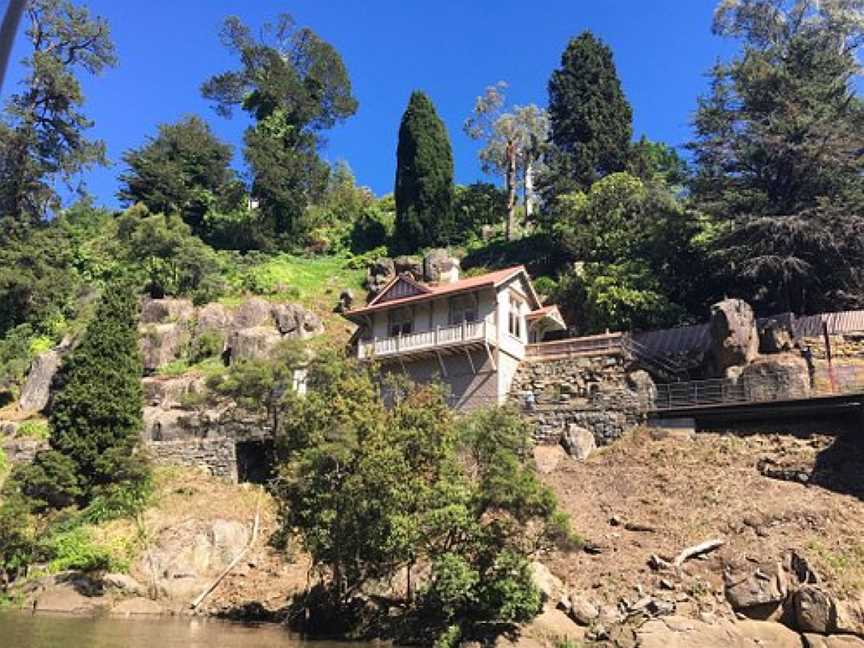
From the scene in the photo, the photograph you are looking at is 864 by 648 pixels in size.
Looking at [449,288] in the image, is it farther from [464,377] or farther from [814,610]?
[814,610]

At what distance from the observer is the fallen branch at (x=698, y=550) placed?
22156 millimetres

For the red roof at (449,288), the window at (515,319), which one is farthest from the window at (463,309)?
the window at (515,319)

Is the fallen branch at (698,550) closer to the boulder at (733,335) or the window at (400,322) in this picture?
the boulder at (733,335)

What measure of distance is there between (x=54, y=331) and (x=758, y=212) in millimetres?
39467

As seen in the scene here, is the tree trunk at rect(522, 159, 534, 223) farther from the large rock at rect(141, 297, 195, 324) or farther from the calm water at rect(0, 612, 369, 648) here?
the calm water at rect(0, 612, 369, 648)

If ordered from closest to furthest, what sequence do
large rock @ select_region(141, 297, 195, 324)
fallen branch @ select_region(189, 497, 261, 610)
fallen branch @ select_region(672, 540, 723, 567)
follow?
fallen branch @ select_region(672, 540, 723, 567) → fallen branch @ select_region(189, 497, 261, 610) → large rock @ select_region(141, 297, 195, 324)

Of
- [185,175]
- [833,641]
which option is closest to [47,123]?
[185,175]

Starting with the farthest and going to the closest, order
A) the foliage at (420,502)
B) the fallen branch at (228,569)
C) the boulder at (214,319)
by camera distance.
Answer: the boulder at (214,319) < the fallen branch at (228,569) < the foliage at (420,502)

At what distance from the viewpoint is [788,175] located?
36.2m

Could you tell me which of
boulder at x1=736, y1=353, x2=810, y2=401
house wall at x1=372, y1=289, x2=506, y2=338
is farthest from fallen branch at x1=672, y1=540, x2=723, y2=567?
house wall at x1=372, y1=289, x2=506, y2=338

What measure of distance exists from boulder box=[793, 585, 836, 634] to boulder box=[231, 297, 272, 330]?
33477mm

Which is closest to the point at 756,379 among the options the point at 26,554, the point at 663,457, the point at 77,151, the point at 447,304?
the point at 663,457

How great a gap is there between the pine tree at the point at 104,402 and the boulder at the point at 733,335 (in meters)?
23.1

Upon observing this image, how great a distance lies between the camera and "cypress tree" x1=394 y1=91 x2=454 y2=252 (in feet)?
185
